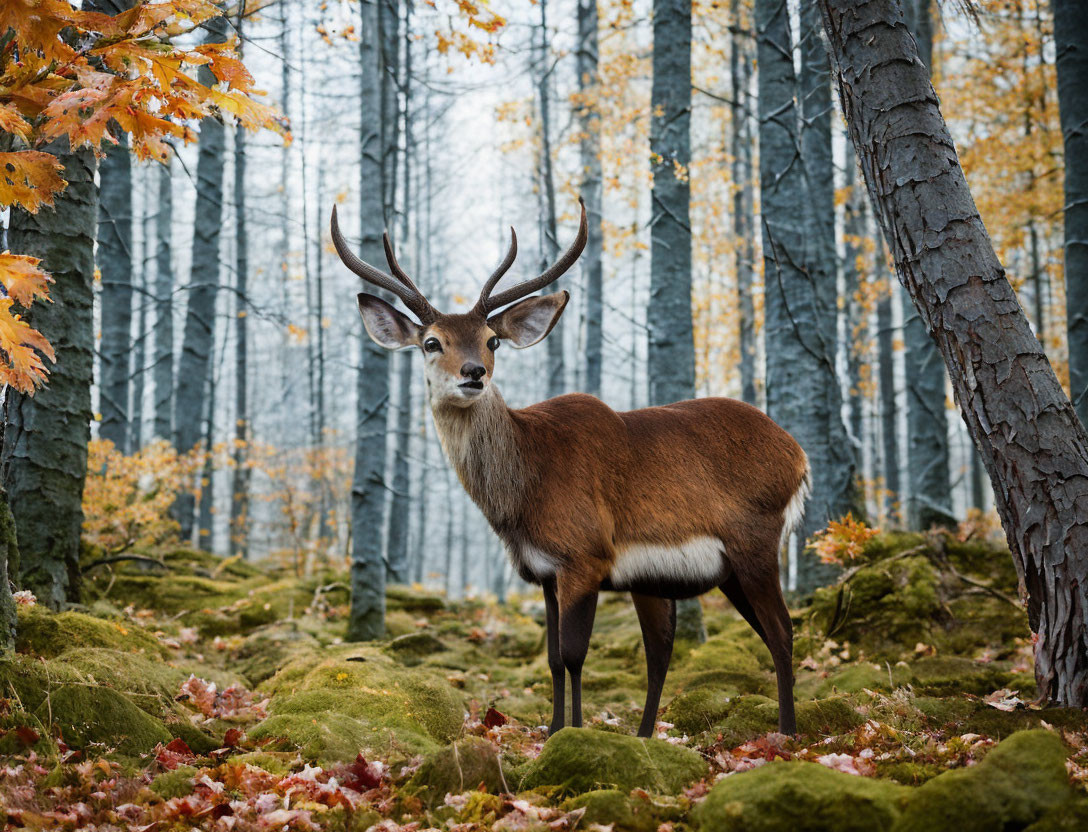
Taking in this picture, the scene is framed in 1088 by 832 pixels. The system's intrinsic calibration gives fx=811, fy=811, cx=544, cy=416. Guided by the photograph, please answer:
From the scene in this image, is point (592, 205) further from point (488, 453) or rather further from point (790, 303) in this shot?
point (488, 453)

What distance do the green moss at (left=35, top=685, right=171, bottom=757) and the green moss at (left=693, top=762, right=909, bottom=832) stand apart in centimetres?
265

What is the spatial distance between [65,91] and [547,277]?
9.34 feet

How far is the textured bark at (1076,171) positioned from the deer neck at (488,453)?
5.98 metres

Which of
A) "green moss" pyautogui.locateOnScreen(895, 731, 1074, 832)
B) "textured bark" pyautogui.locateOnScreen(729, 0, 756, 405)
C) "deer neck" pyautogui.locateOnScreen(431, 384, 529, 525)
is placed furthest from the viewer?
"textured bark" pyautogui.locateOnScreen(729, 0, 756, 405)

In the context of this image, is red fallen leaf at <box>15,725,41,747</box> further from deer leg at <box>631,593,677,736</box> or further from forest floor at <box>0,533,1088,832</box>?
deer leg at <box>631,593,677,736</box>

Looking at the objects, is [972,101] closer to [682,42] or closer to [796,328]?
[682,42]

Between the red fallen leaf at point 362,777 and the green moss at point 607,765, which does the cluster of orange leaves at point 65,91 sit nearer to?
the red fallen leaf at point 362,777

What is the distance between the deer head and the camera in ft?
16.6

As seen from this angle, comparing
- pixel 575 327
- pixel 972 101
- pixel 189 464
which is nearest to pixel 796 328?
pixel 189 464

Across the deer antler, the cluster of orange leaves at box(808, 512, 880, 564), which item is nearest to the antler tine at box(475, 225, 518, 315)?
the deer antler

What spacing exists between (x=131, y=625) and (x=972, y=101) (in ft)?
60.5

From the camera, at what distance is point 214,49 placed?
3.64 meters

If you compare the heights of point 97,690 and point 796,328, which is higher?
point 796,328

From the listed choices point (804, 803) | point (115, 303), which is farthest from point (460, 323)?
point (115, 303)
